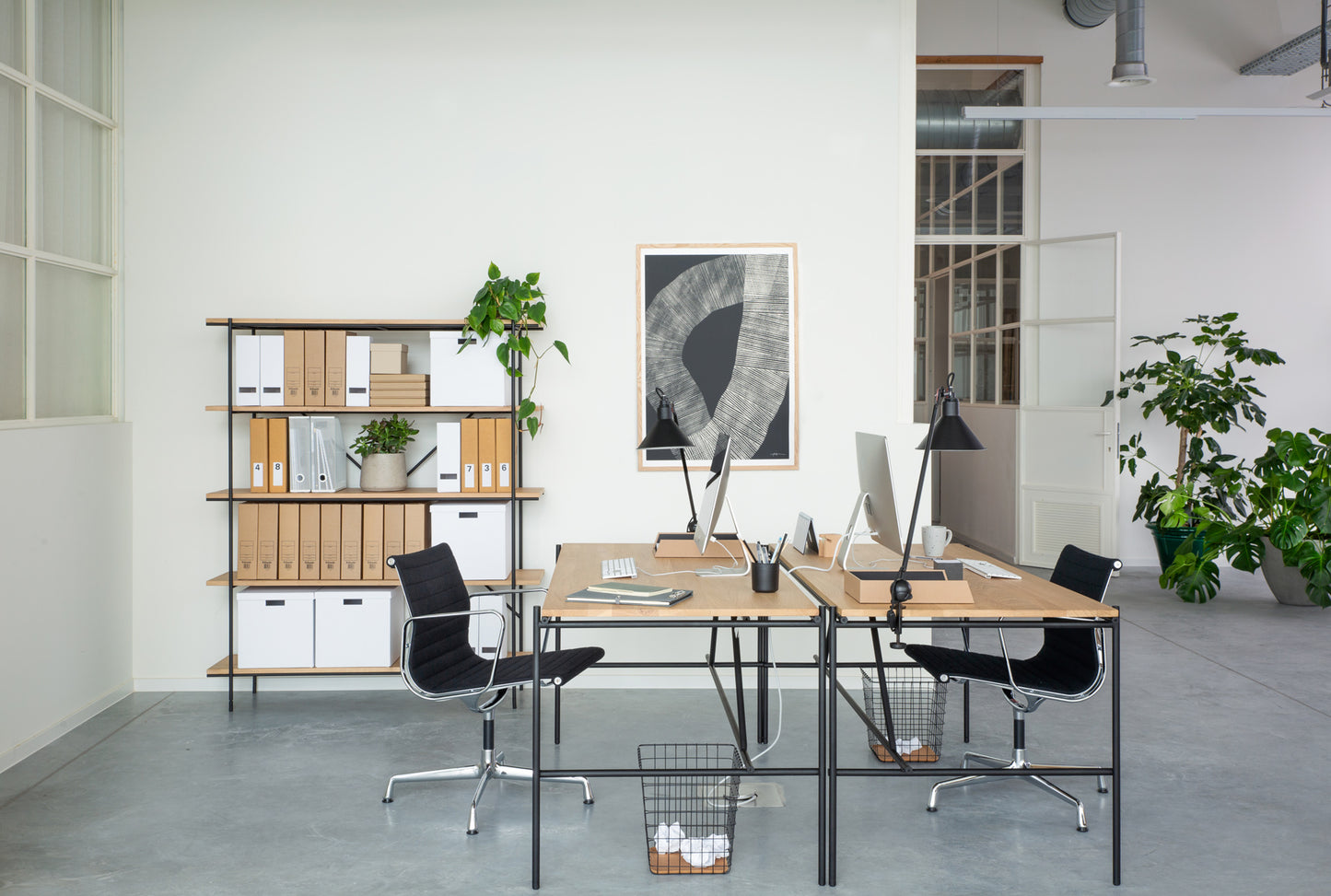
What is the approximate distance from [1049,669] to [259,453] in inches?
141

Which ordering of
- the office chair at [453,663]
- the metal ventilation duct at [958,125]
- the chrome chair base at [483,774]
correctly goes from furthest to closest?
the metal ventilation duct at [958,125]
the chrome chair base at [483,774]
the office chair at [453,663]

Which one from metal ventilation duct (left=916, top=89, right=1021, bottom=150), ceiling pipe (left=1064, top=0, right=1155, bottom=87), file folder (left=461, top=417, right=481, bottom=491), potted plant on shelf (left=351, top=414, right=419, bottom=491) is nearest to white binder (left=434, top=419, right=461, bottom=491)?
file folder (left=461, top=417, right=481, bottom=491)

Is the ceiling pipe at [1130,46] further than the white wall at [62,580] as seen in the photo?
Yes

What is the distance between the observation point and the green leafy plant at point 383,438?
189 inches

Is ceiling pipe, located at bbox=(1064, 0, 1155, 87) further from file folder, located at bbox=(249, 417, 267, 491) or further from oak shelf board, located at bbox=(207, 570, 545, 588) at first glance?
file folder, located at bbox=(249, 417, 267, 491)

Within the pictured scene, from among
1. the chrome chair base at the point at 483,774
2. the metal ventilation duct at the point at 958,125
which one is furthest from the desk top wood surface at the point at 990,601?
the metal ventilation duct at the point at 958,125

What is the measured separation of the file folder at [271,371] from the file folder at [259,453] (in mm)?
110

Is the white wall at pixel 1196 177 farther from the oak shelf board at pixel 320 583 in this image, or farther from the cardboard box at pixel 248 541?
the cardboard box at pixel 248 541

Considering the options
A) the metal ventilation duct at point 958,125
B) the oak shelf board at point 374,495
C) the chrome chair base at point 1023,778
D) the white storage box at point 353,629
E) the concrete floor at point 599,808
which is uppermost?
the metal ventilation duct at point 958,125

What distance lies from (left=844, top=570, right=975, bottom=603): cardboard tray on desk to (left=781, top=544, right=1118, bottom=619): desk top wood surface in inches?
0.9

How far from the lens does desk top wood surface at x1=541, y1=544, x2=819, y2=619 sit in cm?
303

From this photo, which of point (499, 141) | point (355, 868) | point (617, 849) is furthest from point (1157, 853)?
point (499, 141)

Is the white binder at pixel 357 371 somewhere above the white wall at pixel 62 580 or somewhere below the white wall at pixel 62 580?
above

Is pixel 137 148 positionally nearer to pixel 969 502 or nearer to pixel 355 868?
pixel 355 868
